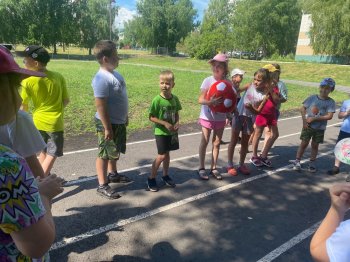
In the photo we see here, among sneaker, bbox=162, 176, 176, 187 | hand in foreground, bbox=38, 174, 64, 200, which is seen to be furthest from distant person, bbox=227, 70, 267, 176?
hand in foreground, bbox=38, 174, 64, 200

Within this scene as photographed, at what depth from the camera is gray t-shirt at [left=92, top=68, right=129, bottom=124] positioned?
12.9 ft

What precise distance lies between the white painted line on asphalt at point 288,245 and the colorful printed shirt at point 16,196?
271 centimetres

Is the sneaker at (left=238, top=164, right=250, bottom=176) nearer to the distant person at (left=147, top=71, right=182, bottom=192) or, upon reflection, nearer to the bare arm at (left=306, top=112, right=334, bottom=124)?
the bare arm at (left=306, top=112, right=334, bottom=124)

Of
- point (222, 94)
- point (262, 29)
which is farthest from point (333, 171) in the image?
point (262, 29)

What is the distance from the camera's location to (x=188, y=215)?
13.2 ft

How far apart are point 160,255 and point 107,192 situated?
1.43 meters

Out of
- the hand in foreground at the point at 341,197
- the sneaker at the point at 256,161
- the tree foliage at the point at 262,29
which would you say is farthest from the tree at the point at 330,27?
the hand in foreground at the point at 341,197

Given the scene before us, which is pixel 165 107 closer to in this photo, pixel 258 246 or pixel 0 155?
pixel 258 246

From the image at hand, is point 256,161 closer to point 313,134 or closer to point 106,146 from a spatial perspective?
point 313,134

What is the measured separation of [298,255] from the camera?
133 inches

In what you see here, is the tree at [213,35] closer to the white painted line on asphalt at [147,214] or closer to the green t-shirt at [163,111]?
the white painted line on asphalt at [147,214]

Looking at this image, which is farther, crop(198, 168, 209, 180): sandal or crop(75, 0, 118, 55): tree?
crop(75, 0, 118, 55): tree

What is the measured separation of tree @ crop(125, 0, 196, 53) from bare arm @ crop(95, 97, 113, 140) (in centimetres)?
6119

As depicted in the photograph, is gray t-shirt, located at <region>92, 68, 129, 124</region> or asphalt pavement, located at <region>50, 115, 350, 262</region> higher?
gray t-shirt, located at <region>92, 68, 129, 124</region>
